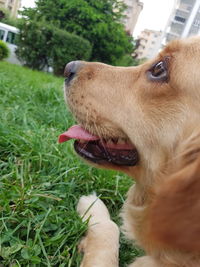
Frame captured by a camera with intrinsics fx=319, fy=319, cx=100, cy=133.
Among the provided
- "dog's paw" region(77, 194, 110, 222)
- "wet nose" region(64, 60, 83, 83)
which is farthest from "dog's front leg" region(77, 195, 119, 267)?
"wet nose" region(64, 60, 83, 83)

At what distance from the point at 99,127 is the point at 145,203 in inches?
24.3

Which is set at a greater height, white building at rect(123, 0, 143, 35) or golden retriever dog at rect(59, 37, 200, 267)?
golden retriever dog at rect(59, 37, 200, 267)

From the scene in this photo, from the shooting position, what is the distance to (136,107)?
210cm

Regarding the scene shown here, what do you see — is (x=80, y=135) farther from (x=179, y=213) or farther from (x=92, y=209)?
(x=179, y=213)

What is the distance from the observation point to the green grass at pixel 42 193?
78.4 inches

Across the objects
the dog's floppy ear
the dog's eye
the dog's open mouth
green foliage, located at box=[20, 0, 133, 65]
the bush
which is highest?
the dog's eye

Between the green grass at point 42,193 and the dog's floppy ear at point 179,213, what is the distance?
0.82 meters

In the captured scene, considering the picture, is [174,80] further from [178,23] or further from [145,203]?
[178,23]

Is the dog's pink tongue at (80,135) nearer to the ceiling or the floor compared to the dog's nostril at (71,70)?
nearer to the floor

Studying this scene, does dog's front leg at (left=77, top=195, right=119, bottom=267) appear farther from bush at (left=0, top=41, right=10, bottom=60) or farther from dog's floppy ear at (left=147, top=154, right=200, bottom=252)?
bush at (left=0, top=41, right=10, bottom=60)

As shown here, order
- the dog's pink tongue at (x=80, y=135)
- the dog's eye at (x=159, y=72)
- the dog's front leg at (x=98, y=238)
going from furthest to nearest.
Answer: the dog's pink tongue at (x=80, y=135) → the dog's front leg at (x=98, y=238) → the dog's eye at (x=159, y=72)

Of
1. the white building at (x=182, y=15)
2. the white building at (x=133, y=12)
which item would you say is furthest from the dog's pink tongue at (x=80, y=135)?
the white building at (x=133, y=12)

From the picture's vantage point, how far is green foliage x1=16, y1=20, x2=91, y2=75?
567 inches

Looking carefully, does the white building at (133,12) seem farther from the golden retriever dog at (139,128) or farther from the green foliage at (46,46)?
the golden retriever dog at (139,128)
